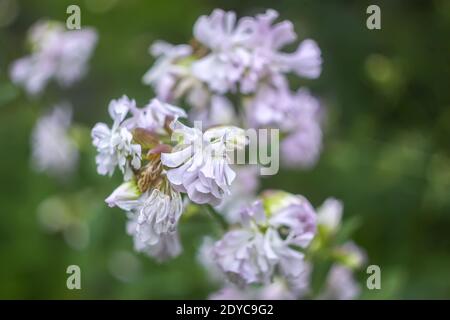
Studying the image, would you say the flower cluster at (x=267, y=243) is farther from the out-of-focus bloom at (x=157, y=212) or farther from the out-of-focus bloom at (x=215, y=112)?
the out-of-focus bloom at (x=215, y=112)

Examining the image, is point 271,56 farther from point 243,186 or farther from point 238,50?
point 243,186

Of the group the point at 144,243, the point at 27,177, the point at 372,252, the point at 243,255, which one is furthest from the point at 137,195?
the point at 27,177

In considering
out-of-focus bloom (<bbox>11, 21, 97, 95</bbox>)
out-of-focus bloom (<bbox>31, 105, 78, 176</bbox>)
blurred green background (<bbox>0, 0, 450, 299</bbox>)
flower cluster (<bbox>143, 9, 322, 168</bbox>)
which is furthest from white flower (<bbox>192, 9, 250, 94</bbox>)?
out-of-focus bloom (<bbox>31, 105, 78, 176</bbox>)

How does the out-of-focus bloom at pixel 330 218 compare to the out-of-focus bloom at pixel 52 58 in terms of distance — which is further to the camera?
the out-of-focus bloom at pixel 52 58

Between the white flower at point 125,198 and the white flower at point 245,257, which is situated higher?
the white flower at point 125,198

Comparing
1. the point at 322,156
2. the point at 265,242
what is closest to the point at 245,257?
the point at 265,242

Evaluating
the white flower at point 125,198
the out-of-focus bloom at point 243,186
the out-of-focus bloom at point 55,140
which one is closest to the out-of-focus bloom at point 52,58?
the out-of-focus bloom at point 55,140
